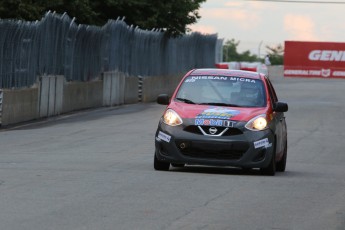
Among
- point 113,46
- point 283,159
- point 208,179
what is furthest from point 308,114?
point 208,179

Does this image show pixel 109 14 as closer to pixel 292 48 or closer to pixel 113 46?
pixel 113 46

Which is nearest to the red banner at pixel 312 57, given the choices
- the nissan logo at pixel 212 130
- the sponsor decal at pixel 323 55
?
the sponsor decal at pixel 323 55

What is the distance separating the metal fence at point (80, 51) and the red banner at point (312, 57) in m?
10.3

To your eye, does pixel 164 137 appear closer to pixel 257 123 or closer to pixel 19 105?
pixel 257 123

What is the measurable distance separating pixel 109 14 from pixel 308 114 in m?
16.5

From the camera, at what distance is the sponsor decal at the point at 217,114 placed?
1542cm

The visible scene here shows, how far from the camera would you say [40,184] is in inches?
537

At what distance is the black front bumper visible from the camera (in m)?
15.3

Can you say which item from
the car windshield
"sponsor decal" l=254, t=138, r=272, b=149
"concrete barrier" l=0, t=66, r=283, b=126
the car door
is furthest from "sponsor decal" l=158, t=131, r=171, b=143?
"concrete barrier" l=0, t=66, r=283, b=126

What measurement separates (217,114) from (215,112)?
0.08m

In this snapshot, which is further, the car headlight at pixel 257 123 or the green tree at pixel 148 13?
the green tree at pixel 148 13

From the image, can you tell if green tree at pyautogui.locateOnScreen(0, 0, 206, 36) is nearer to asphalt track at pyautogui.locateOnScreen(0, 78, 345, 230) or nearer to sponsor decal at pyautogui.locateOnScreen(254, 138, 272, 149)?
asphalt track at pyautogui.locateOnScreen(0, 78, 345, 230)

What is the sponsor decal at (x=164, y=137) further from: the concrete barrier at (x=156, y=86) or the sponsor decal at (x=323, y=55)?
the sponsor decal at (x=323, y=55)

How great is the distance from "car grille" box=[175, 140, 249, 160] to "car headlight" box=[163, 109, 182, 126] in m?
0.30
